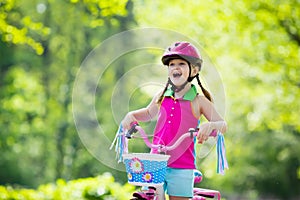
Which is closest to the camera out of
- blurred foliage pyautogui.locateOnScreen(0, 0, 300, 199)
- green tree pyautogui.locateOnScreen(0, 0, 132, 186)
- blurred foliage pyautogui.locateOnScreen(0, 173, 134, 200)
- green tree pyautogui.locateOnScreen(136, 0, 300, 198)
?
blurred foliage pyautogui.locateOnScreen(0, 173, 134, 200)

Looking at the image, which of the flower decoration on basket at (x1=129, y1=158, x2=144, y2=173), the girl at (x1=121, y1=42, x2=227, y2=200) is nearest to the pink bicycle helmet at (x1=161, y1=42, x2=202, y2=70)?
the girl at (x1=121, y1=42, x2=227, y2=200)

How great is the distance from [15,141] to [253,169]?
30.7ft

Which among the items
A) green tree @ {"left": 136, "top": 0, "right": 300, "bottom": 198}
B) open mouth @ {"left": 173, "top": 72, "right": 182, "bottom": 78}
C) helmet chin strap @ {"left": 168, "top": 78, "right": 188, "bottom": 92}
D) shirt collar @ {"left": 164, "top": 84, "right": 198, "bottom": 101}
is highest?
green tree @ {"left": 136, "top": 0, "right": 300, "bottom": 198}

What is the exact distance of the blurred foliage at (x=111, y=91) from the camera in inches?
598

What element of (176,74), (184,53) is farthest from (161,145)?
(184,53)

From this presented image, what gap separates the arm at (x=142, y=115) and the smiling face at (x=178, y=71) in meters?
0.22

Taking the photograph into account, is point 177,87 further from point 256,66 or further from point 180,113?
point 256,66

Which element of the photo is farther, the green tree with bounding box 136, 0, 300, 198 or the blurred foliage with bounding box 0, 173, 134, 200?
the green tree with bounding box 136, 0, 300, 198

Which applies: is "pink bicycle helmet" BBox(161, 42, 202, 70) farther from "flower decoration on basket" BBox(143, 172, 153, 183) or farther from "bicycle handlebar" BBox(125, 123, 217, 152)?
"flower decoration on basket" BBox(143, 172, 153, 183)

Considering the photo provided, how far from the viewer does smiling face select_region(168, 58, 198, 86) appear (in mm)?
3834

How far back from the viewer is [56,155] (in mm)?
25109

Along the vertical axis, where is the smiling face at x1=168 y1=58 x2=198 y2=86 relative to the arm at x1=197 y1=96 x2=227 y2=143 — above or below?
above

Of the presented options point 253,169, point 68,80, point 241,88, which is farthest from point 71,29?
point 253,169

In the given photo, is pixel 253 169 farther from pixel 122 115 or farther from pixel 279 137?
pixel 122 115
